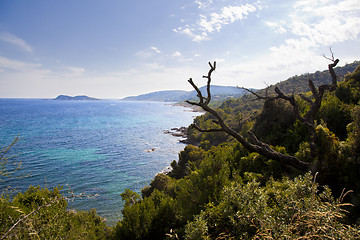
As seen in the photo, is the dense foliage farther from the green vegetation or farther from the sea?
the sea

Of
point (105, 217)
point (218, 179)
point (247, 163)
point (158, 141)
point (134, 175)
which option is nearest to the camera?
point (218, 179)

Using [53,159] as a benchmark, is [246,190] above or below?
above

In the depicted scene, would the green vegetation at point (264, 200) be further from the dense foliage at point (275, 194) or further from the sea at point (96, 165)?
the sea at point (96, 165)

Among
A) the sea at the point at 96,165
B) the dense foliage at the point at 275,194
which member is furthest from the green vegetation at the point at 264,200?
the sea at the point at 96,165

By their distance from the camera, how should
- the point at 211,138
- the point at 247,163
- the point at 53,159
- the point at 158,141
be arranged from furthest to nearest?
the point at 158,141 < the point at 211,138 < the point at 53,159 < the point at 247,163

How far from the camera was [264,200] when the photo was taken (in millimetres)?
4938

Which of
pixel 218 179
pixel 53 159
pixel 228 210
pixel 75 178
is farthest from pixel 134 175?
pixel 228 210

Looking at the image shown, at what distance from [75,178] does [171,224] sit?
30007 mm

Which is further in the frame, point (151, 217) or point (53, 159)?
point (53, 159)

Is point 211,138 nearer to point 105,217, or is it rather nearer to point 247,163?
point 105,217

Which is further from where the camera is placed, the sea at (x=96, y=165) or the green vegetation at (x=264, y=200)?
the sea at (x=96, y=165)

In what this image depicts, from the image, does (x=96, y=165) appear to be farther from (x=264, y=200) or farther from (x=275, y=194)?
(x=264, y=200)

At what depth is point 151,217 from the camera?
1132cm

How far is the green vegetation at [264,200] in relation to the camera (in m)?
3.67
